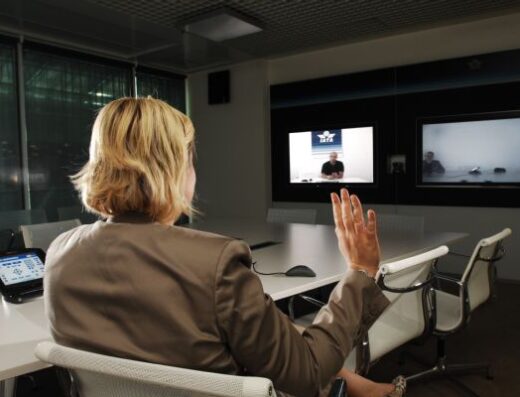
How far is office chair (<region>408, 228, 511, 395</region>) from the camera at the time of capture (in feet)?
7.49

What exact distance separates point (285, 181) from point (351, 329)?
17.7 feet

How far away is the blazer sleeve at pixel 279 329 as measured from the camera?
32.6 inches

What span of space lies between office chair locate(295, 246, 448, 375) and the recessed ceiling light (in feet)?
11.1

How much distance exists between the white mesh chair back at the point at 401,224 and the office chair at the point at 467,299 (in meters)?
0.89

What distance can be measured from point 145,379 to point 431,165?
5.04 metres

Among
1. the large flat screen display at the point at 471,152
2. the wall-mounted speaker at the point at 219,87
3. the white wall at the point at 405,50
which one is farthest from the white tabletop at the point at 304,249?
the wall-mounted speaker at the point at 219,87

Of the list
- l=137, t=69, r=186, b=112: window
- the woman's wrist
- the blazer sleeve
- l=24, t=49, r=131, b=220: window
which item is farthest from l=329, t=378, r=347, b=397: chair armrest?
l=137, t=69, r=186, b=112: window

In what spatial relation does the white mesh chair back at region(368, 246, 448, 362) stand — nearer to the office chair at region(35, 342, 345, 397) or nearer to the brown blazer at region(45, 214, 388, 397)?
the brown blazer at region(45, 214, 388, 397)

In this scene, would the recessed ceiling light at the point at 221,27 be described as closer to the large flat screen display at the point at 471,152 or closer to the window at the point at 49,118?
the window at the point at 49,118

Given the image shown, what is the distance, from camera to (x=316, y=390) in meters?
0.98

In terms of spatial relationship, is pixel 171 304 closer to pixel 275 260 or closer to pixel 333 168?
pixel 275 260

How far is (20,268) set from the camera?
6.10 ft

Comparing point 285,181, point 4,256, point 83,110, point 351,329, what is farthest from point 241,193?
point 351,329

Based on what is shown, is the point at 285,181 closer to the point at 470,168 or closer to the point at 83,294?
the point at 470,168
